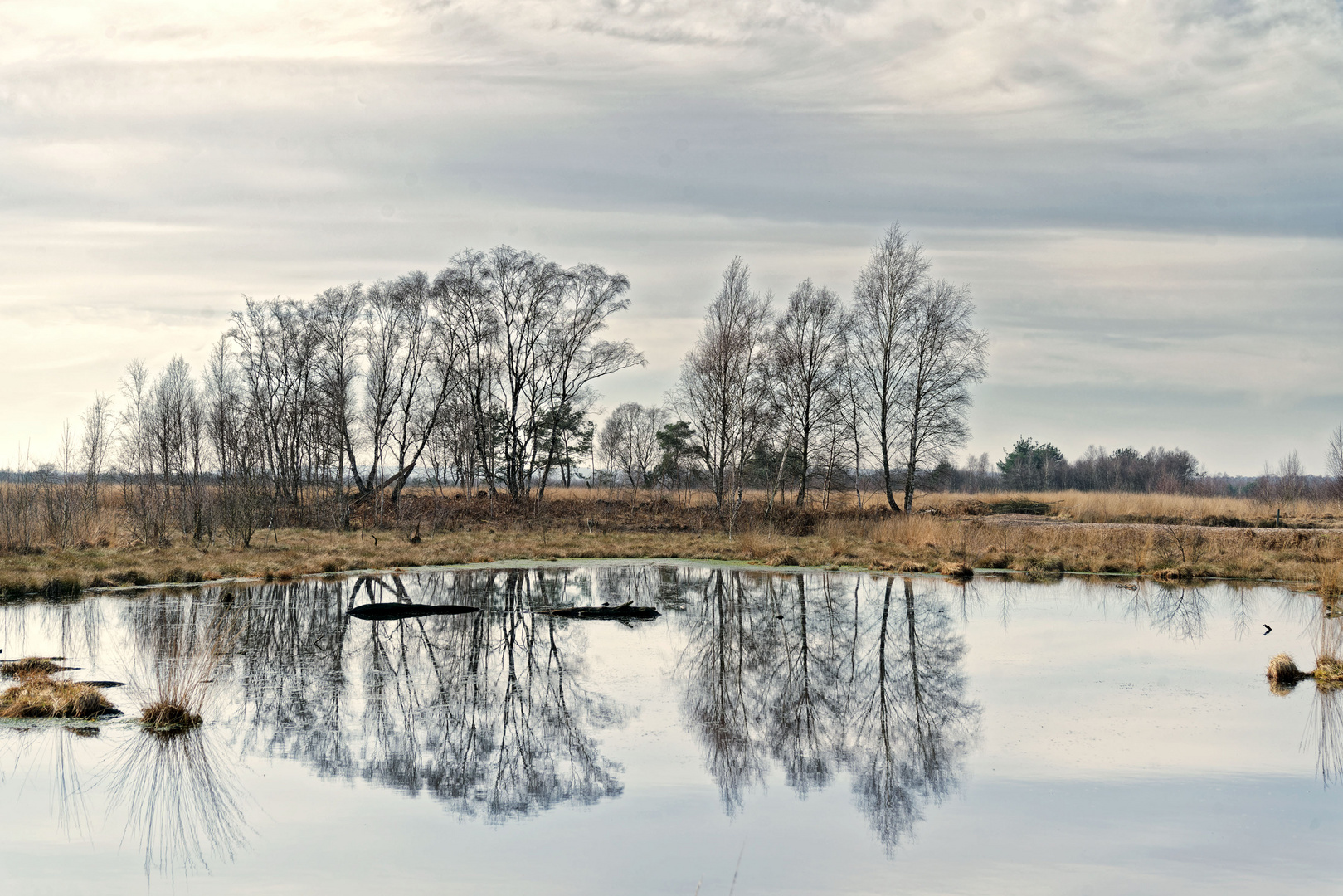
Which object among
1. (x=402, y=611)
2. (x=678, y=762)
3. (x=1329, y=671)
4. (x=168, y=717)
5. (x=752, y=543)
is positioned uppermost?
(x=752, y=543)

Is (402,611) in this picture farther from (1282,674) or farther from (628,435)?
(628,435)

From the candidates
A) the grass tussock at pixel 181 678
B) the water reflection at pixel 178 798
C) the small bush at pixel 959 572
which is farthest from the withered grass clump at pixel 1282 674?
the grass tussock at pixel 181 678

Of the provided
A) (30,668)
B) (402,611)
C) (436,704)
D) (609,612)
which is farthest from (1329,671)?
(30,668)

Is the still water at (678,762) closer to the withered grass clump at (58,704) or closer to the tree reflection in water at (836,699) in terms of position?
the tree reflection in water at (836,699)

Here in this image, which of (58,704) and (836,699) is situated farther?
(836,699)

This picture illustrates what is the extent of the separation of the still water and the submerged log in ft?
1.76

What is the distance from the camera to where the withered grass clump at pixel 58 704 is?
33.6 ft

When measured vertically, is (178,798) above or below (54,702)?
below

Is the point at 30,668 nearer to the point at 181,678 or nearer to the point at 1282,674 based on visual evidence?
the point at 181,678

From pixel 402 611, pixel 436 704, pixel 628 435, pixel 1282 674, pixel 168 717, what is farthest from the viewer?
pixel 628 435

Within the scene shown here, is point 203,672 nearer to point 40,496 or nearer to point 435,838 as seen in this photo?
point 435,838

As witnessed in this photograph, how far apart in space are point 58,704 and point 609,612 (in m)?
8.82

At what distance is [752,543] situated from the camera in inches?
1135

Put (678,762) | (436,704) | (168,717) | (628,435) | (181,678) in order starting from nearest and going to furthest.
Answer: (678,762)
(168,717)
(181,678)
(436,704)
(628,435)
